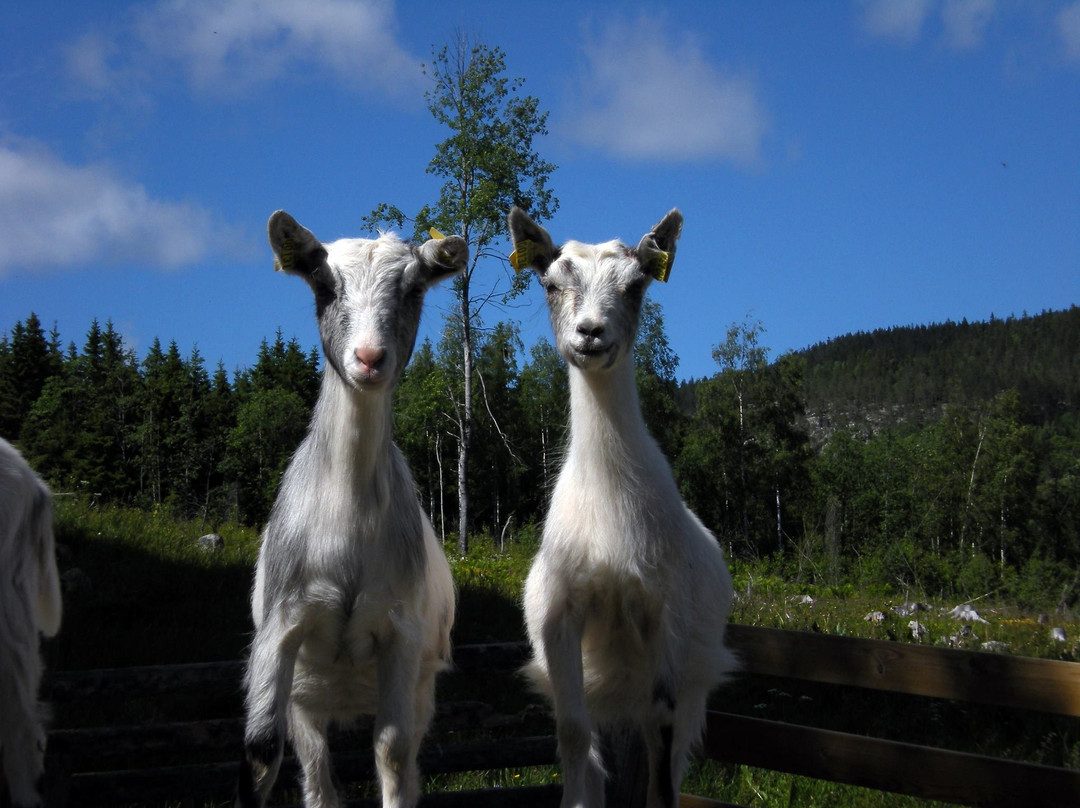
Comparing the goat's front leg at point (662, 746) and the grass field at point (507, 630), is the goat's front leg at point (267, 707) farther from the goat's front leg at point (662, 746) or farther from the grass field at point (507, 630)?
the grass field at point (507, 630)

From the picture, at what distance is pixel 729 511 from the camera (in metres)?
40.6

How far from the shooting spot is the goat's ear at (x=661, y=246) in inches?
181

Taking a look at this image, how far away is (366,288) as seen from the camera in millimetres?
3959

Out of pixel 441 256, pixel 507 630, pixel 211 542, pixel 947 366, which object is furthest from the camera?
pixel 947 366

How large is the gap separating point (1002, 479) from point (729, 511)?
47.7 ft

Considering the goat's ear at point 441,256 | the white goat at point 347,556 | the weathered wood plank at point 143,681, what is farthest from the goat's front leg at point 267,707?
the goat's ear at point 441,256

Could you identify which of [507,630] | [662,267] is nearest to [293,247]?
[662,267]

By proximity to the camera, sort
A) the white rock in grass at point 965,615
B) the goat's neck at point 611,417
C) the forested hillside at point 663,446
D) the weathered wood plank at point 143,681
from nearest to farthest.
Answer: the goat's neck at point 611,417 < the weathered wood plank at point 143,681 < the white rock in grass at point 965,615 < the forested hillside at point 663,446

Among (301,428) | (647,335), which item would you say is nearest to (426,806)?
(647,335)

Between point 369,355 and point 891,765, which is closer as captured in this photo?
point 369,355

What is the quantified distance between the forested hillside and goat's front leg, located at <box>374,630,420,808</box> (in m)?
19.2

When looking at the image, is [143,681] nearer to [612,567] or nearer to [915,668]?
[612,567]

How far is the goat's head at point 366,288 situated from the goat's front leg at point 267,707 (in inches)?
45.3

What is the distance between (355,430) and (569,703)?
1541 mm
